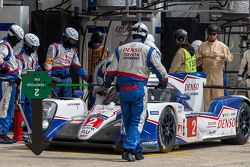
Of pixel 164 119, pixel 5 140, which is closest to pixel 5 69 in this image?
pixel 5 140

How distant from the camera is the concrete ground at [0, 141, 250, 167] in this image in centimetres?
1243

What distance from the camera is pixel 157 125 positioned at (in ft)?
44.9

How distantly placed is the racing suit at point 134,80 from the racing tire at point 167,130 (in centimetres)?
74

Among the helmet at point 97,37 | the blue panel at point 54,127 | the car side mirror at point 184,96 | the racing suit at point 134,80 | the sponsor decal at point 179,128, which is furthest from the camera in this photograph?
the helmet at point 97,37

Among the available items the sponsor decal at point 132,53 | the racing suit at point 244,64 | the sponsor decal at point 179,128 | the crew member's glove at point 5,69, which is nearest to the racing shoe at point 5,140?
the crew member's glove at point 5,69

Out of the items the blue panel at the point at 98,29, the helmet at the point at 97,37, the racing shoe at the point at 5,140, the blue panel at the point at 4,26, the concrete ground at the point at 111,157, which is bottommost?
the racing shoe at the point at 5,140

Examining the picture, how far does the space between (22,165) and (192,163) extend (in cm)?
229

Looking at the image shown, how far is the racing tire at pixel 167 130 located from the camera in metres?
13.8

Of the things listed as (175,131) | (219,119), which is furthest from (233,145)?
(175,131)

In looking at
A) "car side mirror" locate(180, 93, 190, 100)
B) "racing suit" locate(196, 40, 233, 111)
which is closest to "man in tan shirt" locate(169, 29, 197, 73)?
"racing suit" locate(196, 40, 233, 111)

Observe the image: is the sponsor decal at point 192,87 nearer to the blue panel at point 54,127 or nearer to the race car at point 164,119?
the race car at point 164,119

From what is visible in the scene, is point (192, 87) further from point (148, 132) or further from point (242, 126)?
point (148, 132)

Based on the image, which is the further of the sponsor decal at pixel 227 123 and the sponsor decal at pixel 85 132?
the sponsor decal at pixel 227 123

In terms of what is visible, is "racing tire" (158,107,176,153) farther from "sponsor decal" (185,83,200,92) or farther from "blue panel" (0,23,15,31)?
"blue panel" (0,23,15,31)
